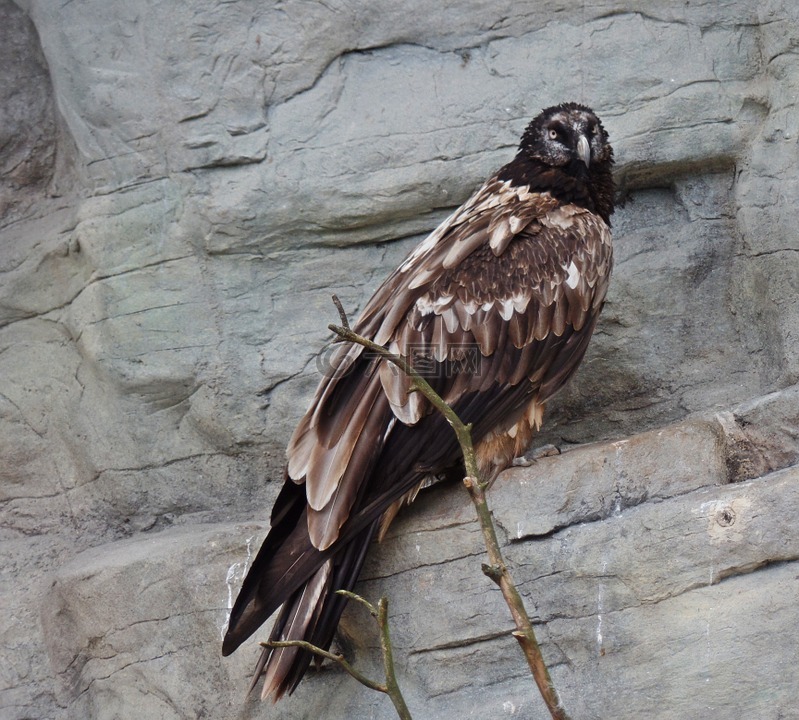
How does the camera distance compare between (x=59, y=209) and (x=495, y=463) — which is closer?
(x=495, y=463)

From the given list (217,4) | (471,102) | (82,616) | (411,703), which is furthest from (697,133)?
(82,616)

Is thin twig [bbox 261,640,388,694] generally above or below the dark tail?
above

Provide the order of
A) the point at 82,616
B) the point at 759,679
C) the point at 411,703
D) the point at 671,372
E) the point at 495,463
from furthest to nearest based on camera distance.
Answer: the point at 671,372 < the point at 82,616 < the point at 495,463 < the point at 411,703 < the point at 759,679

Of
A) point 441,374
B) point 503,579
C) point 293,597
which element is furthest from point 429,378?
point 503,579

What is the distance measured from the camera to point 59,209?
5648 mm

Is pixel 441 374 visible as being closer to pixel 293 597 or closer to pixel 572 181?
pixel 293 597

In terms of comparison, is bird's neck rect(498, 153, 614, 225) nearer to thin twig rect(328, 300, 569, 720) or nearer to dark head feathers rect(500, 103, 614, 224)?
dark head feathers rect(500, 103, 614, 224)

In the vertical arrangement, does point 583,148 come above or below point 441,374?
above

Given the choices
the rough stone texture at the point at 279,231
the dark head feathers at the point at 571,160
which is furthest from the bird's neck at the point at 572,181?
the rough stone texture at the point at 279,231

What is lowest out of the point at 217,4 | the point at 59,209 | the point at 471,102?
the point at 59,209

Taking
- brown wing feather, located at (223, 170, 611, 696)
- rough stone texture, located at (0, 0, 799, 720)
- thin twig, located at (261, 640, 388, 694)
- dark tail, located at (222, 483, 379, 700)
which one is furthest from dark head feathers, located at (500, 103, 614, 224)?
thin twig, located at (261, 640, 388, 694)

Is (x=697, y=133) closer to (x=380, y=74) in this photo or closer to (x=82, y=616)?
(x=380, y=74)

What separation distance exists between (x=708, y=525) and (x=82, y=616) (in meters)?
2.43

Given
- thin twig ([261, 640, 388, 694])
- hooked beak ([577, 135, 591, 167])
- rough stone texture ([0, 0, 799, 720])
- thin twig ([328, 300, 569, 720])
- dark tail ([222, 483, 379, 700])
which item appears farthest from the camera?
rough stone texture ([0, 0, 799, 720])
